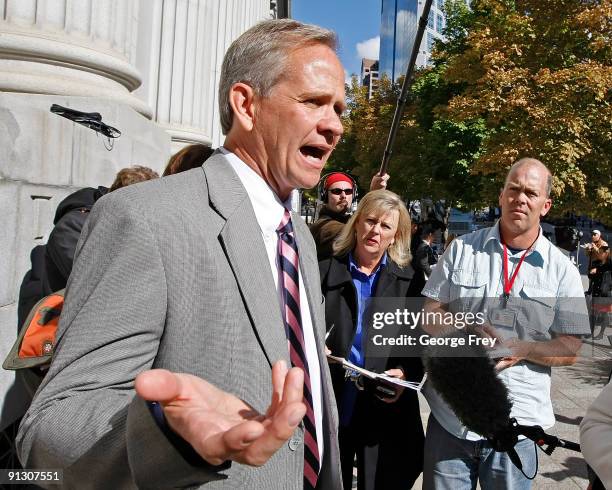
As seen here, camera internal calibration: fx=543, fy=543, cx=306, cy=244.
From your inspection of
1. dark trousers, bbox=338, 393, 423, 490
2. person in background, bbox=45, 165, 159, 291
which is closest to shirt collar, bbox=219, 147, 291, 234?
person in background, bbox=45, 165, 159, 291

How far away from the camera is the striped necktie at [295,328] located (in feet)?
4.73

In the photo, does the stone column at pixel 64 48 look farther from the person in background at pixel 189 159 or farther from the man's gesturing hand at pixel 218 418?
the man's gesturing hand at pixel 218 418

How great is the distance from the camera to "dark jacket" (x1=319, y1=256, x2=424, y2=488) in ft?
9.91

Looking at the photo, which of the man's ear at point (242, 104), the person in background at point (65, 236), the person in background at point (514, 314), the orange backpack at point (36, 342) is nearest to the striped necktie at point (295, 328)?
the man's ear at point (242, 104)

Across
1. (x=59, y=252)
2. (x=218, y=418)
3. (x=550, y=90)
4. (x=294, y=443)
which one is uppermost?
(x=550, y=90)

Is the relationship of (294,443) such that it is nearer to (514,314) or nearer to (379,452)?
(514,314)

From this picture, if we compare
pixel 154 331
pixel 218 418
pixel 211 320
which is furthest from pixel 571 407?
pixel 218 418

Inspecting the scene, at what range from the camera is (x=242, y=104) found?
1554 mm

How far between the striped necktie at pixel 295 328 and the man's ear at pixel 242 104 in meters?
0.30

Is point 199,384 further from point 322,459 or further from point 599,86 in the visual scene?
point 599,86

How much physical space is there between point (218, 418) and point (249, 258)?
0.53 m

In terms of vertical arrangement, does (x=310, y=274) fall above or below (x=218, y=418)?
above

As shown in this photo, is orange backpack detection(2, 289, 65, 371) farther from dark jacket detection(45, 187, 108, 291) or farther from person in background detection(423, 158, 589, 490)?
person in background detection(423, 158, 589, 490)

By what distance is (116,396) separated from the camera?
108cm
